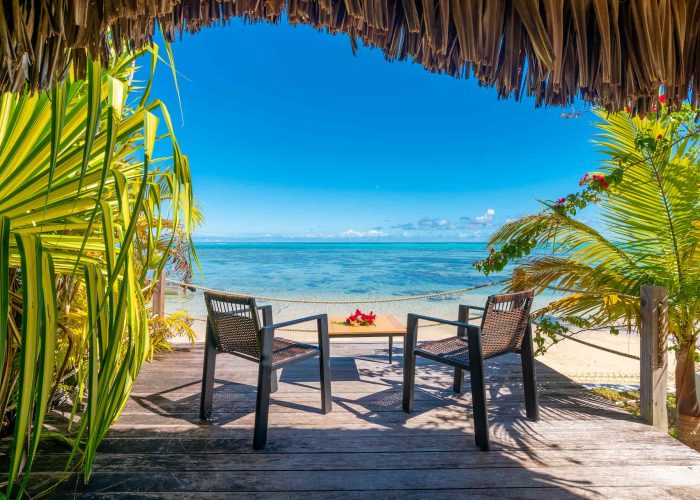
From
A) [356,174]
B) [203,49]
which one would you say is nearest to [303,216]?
[356,174]

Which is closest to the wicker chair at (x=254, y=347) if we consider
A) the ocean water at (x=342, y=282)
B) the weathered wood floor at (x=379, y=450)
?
the weathered wood floor at (x=379, y=450)

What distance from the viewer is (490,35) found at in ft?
4.00

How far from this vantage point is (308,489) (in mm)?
1637

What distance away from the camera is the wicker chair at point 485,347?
2.00 metres

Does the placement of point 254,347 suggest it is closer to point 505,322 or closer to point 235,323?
point 235,323

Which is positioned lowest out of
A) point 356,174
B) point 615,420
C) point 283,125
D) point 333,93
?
point 615,420

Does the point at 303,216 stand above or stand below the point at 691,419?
above

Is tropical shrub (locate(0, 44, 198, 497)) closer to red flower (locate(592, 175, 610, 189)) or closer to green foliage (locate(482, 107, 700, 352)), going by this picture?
green foliage (locate(482, 107, 700, 352))

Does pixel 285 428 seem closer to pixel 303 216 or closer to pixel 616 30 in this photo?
pixel 616 30

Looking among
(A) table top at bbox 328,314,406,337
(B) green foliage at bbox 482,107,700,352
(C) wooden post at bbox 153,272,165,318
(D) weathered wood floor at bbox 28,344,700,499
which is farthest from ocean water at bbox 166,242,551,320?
(D) weathered wood floor at bbox 28,344,700,499

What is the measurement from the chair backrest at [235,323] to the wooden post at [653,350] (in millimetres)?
2279

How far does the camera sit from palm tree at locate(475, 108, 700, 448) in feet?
9.22

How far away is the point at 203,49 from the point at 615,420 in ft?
69.5

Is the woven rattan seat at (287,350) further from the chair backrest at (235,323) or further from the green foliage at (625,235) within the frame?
the green foliage at (625,235)
